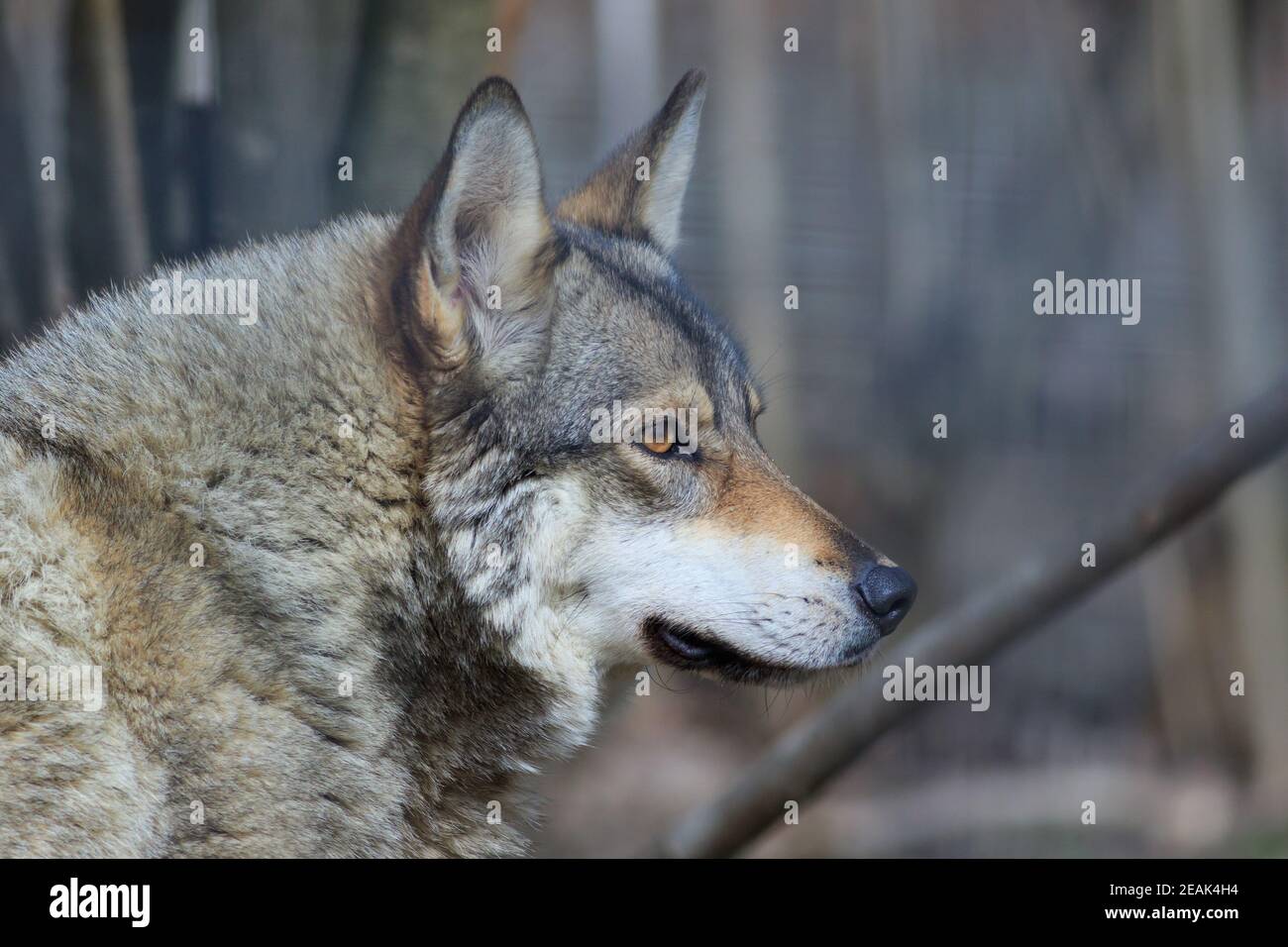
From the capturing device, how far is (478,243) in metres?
3.04

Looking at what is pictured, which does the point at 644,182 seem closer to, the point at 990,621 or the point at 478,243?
the point at 478,243

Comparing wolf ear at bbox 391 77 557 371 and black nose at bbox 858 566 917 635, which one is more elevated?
wolf ear at bbox 391 77 557 371

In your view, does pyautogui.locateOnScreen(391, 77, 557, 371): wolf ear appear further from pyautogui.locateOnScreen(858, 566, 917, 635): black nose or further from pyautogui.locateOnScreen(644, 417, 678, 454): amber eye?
pyautogui.locateOnScreen(858, 566, 917, 635): black nose

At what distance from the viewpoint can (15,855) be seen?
7.86 ft

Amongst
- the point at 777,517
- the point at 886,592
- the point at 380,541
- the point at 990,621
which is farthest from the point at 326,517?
the point at 990,621

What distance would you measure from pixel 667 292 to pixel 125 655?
182cm

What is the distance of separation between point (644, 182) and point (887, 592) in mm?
1595

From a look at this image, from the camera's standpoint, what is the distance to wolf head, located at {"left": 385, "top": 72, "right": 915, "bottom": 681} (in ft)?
9.70

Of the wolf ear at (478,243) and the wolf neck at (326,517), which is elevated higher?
the wolf ear at (478,243)

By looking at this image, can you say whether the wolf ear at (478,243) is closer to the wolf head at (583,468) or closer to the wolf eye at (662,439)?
the wolf head at (583,468)

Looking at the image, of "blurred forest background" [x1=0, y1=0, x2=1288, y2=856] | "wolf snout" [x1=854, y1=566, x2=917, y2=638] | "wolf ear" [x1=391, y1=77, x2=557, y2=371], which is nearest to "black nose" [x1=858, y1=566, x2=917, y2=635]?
"wolf snout" [x1=854, y1=566, x2=917, y2=638]

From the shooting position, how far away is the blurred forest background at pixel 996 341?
8.27 meters

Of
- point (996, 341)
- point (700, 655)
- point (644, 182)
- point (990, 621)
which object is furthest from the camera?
point (996, 341)

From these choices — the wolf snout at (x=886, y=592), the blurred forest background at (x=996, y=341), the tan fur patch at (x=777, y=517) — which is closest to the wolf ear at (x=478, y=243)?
the tan fur patch at (x=777, y=517)
